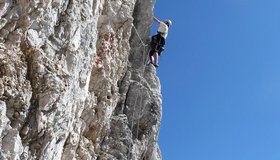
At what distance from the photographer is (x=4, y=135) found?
790cm

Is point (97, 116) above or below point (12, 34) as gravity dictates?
above

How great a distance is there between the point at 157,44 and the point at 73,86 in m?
7.97

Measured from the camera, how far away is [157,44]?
1764 centimetres

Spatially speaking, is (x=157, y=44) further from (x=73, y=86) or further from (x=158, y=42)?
(x=73, y=86)

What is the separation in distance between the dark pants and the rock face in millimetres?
789

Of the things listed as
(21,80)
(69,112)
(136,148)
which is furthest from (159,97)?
(21,80)

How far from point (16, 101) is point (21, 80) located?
1.58ft

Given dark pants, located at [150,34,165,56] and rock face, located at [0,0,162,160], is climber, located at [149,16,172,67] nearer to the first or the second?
dark pants, located at [150,34,165,56]

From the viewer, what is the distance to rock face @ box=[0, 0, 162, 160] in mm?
8367

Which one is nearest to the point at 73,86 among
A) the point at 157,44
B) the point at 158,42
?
the point at 157,44

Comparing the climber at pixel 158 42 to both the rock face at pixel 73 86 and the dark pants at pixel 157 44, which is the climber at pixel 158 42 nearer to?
the dark pants at pixel 157 44

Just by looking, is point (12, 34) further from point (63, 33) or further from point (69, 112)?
point (69, 112)

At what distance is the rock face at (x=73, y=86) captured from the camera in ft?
27.5

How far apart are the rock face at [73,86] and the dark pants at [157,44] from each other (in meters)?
0.79
